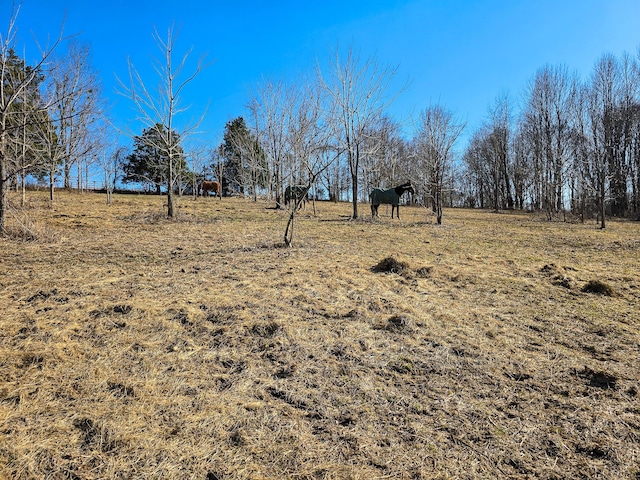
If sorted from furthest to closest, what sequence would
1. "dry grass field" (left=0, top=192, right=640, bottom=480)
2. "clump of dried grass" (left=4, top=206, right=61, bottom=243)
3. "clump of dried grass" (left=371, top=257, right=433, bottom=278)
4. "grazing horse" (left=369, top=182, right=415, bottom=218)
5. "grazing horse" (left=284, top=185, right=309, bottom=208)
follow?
"grazing horse" (left=369, top=182, right=415, bottom=218) < "grazing horse" (left=284, top=185, right=309, bottom=208) < "clump of dried grass" (left=4, top=206, right=61, bottom=243) < "clump of dried grass" (left=371, top=257, right=433, bottom=278) < "dry grass field" (left=0, top=192, right=640, bottom=480)

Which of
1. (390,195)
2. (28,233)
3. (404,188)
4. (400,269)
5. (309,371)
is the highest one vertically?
(404,188)

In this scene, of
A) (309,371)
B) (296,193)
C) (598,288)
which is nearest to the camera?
(309,371)

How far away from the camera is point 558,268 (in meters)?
6.44

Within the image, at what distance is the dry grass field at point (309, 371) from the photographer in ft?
6.38

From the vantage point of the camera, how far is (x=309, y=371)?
291 cm

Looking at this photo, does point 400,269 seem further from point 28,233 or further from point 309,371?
point 28,233

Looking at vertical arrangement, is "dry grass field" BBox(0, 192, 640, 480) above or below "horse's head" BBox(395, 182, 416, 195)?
below

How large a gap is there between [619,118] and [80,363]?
3256 centimetres

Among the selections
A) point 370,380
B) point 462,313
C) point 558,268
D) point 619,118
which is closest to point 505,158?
point 619,118

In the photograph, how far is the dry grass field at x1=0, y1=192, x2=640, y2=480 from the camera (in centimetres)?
194

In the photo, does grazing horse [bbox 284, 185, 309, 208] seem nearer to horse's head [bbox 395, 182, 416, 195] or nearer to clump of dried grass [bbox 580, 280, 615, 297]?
horse's head [bbox 395, 182, 416, 195]

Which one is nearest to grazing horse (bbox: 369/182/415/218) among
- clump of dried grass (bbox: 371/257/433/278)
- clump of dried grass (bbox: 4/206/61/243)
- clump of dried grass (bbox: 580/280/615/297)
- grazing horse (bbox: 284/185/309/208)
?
grazing horse (bbox: 284/185/309/208)

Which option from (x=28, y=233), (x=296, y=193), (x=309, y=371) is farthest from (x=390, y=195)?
(x=309, y=371)

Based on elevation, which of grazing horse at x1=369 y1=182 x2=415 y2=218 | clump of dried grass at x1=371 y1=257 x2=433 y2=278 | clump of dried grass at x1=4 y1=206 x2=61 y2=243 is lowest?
clump of dried grass at x1=371 y1=257 x2=433 y2=278
